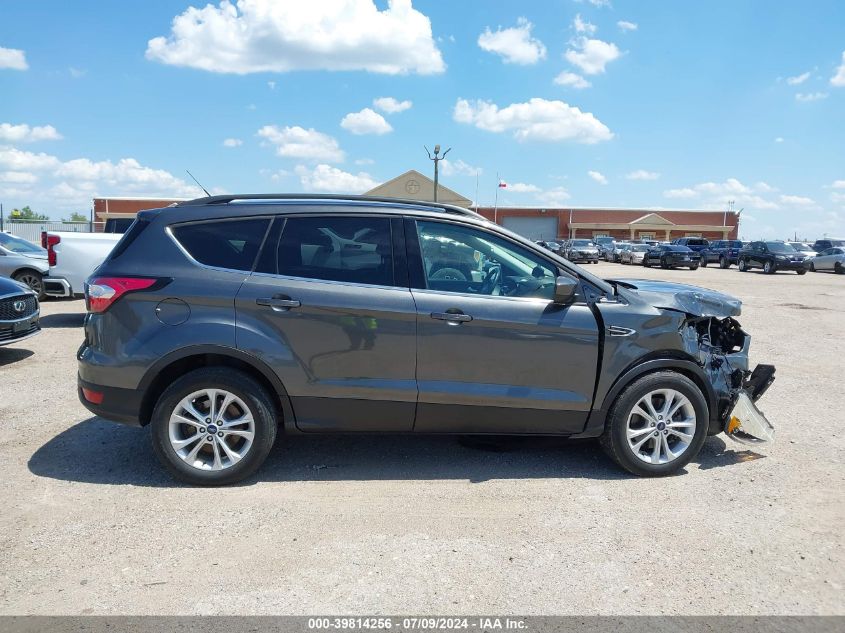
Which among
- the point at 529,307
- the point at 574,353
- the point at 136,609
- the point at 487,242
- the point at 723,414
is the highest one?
the point at 487,242

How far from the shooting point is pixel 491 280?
4168 mm

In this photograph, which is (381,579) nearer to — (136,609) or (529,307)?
(136,609)

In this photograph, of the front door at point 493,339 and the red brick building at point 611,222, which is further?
the red brick building at point 611,222

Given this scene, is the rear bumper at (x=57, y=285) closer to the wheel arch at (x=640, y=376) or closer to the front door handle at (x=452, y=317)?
the front door handle at (x=452, y=317)

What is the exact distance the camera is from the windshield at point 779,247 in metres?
30.6

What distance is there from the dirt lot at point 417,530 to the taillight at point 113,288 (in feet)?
4.03

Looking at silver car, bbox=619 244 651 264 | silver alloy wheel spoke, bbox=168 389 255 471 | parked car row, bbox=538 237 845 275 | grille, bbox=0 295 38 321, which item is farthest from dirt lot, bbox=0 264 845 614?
silver car, bbox=619 244 651 264

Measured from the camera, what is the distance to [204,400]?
4.00 meters

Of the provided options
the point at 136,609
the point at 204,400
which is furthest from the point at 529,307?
the point at 136,609

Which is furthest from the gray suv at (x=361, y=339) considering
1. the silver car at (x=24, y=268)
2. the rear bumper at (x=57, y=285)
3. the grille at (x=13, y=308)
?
the silver car at (x=24, y=268)

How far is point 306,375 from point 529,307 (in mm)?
1558

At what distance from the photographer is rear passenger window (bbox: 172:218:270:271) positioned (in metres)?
4.05

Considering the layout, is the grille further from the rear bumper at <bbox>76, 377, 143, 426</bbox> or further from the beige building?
the beige building

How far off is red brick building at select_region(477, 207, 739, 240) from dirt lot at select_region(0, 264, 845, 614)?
61.2 meters
